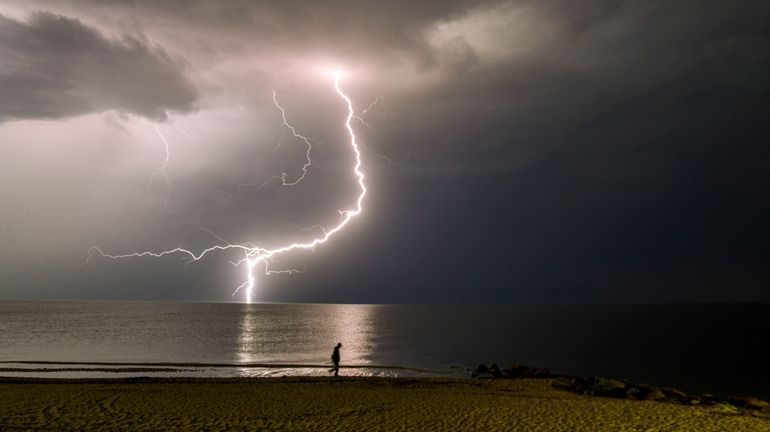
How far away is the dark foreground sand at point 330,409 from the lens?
538 inches

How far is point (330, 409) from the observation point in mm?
15828

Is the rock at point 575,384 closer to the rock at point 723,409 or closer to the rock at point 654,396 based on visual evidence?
the rock at point 654,396

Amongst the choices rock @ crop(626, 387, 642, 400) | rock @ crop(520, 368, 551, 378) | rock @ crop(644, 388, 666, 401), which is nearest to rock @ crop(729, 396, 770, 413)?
rock @ crop(644, 388, 666, 401)

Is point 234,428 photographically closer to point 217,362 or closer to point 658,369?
point 217,362

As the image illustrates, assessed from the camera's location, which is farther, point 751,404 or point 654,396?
point 654,396

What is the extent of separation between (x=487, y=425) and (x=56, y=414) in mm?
12832

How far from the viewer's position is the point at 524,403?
17.2 metres

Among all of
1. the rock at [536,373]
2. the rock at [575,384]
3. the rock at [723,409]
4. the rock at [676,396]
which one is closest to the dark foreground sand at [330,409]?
the rock at [723,409]

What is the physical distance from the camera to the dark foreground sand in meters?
13.7

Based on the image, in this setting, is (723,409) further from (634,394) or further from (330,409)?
(330,409)

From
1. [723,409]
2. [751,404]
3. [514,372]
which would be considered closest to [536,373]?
[514,372]

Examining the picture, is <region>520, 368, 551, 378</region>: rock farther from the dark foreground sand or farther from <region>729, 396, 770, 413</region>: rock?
<region>729, 396, 770, 413</region>: rock

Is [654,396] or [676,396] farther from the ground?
[654,396]

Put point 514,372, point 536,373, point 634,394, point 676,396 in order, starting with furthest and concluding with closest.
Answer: point 514,372, point 536,373, point 676,396, point 634,394
